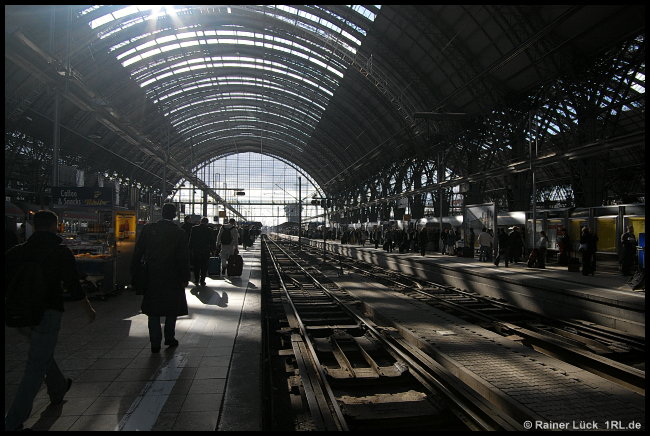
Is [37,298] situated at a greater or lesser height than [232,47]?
lesser

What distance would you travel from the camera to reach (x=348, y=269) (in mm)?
25312

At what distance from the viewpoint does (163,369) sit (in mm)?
5492

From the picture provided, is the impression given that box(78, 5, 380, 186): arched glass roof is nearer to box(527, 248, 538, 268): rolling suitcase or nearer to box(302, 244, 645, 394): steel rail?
box(527, 248, 538, 268): rolling suitcase

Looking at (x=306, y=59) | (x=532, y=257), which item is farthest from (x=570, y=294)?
(x=306, y=59)

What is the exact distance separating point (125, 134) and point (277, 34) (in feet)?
41.3

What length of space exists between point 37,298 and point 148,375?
1.73 meters

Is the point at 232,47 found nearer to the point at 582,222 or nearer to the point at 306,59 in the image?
the point at 306,59

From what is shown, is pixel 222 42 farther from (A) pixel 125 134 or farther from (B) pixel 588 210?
(B) pixel 588 210

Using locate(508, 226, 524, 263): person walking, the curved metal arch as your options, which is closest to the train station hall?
locate(508, 226, 524, 263): person walking

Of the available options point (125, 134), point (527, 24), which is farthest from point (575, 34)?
point (125, 134)

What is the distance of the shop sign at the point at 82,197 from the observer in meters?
11.4

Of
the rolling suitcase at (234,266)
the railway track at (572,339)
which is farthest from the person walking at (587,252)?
the rolling suitcase at (234,266)

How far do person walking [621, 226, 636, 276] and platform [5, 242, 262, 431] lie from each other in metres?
11.9

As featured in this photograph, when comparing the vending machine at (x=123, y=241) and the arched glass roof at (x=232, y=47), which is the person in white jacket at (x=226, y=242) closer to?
the vending machine at (x=123, y=241)
